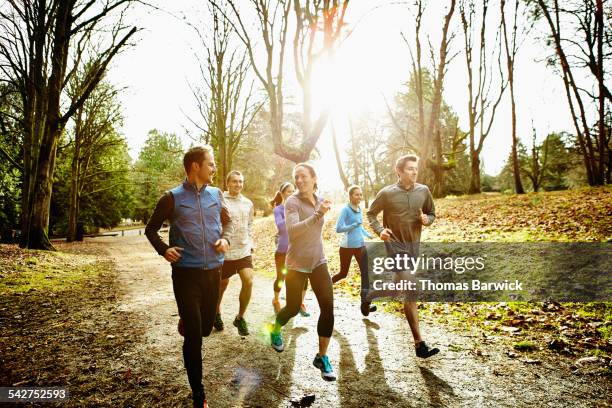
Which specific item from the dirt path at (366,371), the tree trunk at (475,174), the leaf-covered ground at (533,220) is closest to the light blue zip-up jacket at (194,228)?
the dirt path at (366,371)

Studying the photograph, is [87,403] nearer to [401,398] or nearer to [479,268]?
[401,398]

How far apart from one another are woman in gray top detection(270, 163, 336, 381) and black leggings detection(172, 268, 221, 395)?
799 mm

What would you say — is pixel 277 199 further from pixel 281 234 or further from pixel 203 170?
pixel 203 170

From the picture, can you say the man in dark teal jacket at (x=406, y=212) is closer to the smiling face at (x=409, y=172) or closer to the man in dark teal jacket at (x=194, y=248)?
the smiling face at (x=409, y=172)

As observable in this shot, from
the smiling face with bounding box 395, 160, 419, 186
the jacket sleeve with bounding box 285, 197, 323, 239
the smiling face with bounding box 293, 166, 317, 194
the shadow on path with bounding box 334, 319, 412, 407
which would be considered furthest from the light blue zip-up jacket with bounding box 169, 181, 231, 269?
the smiling face with bounding box 395, 160, 419, 186

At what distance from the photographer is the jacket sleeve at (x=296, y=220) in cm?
317

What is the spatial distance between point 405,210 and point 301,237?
141cm

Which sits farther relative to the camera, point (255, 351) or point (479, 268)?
point (479, 268)

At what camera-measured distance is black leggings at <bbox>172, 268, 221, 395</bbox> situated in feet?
8.90

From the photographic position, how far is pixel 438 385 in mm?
3156

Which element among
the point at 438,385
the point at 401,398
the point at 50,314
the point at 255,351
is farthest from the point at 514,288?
the point at 50,314

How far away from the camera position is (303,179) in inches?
133

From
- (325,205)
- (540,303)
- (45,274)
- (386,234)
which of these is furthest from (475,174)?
(45,274)

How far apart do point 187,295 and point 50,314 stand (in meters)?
4.28
